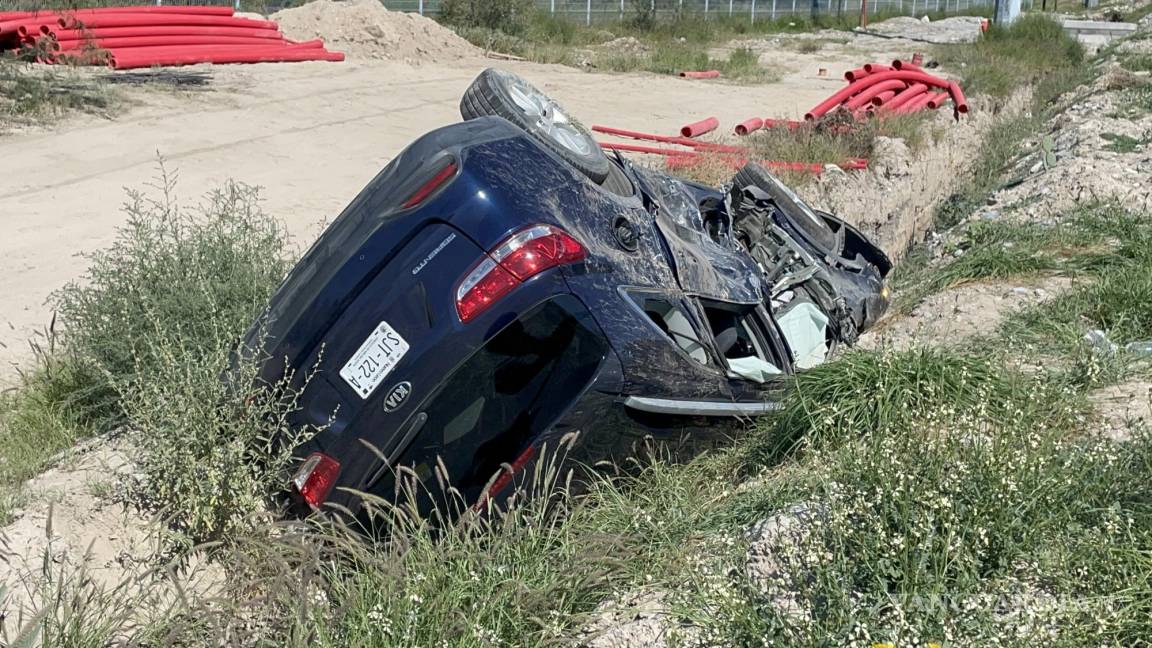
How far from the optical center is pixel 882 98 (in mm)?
15383

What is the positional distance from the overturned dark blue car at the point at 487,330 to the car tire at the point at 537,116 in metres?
0.07

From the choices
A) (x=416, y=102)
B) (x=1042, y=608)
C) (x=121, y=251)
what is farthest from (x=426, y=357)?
(x=416, y=102)

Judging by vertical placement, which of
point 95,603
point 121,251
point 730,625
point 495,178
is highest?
point 495,178

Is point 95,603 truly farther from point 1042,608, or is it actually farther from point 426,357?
point 1042,608

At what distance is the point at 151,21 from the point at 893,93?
12.1 m

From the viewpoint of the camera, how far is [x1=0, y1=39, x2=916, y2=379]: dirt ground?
842 cm

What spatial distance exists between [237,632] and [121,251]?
10.7ft

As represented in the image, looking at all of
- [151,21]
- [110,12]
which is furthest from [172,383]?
[151,21]

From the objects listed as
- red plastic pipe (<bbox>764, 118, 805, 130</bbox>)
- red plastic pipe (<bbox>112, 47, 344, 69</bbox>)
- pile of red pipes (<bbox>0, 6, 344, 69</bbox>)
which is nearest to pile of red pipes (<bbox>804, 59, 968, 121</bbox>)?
red plastic pipe (<bbox>764, 118, 805, 130</bbox>)

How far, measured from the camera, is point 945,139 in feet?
45.1

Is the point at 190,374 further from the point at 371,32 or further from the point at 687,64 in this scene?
the point at 687,64

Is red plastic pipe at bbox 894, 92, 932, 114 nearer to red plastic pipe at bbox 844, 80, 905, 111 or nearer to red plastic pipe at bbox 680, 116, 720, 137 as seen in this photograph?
red plastic pipe at bbox 844, 80, 905, 111

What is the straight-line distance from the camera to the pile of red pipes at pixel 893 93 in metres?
14.5

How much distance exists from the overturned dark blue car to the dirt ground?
313cm
